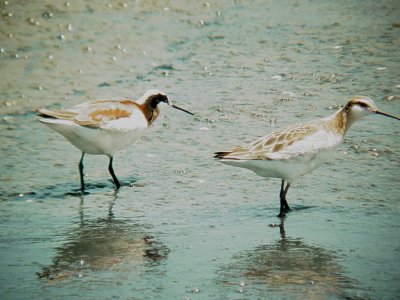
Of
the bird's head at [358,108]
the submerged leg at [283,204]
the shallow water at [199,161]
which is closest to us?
the shallow water at [199,161]

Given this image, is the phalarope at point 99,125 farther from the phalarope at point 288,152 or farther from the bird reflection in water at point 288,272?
the bird reflection in water at point 288,272

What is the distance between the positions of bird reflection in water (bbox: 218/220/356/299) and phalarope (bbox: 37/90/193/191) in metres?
2.57

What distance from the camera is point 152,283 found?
7.20m

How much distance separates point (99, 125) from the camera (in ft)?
32.1

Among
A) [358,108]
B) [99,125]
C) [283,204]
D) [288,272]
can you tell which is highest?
[358,108]

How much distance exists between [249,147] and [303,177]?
127cm

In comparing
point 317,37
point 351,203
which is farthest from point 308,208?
point 317,37

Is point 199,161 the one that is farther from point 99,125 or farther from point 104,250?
point 104,250

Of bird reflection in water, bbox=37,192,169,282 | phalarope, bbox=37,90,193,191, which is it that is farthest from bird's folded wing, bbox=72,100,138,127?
bird reflection in water, bbox=37,192,169,282

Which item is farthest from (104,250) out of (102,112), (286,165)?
(102,112)

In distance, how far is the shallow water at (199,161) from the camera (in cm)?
744

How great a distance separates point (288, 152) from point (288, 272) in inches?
72.0

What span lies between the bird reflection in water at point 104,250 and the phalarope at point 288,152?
1.25 meters

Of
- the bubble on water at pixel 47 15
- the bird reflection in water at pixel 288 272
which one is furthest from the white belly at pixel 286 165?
the bubble on water at pixel 47 15
